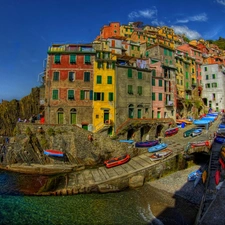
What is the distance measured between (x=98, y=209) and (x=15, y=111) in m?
42.0

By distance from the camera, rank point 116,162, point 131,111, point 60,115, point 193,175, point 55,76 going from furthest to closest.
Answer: point 131,111, point 55,76, point 60,115, point 116,162, point 193,175

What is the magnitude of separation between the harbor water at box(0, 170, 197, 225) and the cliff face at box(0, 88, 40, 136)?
103ft

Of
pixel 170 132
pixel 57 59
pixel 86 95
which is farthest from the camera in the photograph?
pixel 170 132

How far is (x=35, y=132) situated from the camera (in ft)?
94.7

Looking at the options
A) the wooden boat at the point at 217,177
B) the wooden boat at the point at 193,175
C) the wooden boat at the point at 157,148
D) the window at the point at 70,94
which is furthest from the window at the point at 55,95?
the wooden boat at the point at 217,177

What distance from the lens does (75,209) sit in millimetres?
16844

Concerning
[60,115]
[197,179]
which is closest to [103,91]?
[60,115]

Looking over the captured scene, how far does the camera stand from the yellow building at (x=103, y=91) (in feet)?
110

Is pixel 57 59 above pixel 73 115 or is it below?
above

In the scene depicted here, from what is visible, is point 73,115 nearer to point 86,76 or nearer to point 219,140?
point 86,76

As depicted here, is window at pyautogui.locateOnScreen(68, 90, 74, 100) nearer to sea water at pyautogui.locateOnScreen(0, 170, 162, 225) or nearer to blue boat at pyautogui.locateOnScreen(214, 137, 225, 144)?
sea water at pyautogui.locateOnScreen(0, 170, 162, 225)

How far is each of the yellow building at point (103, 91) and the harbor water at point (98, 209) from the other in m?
15.8

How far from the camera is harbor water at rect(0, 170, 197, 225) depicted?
15.3 meters

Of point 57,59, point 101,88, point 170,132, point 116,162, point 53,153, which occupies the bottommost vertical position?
point 116,162
